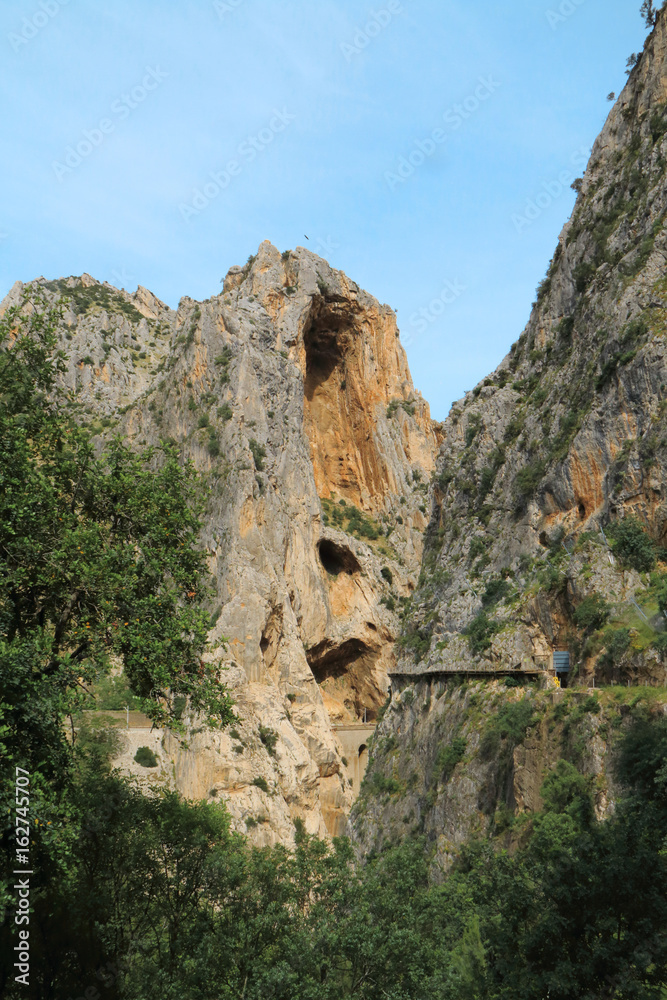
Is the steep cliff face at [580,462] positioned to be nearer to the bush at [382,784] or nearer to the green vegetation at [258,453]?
the bush at [382,784]

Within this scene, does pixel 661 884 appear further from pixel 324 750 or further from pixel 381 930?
pixel 324 750

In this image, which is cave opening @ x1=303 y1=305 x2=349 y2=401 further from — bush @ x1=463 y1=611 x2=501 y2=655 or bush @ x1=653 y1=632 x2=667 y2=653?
bush @ x1=653 y1=632 x2=667 y2=653

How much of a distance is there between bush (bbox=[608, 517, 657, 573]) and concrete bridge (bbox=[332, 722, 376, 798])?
3345 cm

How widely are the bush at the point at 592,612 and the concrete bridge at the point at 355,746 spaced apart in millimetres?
31502

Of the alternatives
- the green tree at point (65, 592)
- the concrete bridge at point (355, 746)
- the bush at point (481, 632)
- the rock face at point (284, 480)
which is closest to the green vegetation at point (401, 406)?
the rock face at point (284, 480)

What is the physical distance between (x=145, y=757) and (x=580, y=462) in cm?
2854

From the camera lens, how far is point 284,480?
65.2 m

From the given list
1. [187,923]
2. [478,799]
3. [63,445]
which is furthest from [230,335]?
[187,923]

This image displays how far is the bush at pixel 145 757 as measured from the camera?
41.8 m

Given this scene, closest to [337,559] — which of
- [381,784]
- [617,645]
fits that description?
[381,784]

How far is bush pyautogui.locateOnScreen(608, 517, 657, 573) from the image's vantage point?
Result: 30703mm

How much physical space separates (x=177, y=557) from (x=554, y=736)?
18.6 metres

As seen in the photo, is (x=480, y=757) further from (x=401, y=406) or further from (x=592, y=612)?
(x=401, y=406)

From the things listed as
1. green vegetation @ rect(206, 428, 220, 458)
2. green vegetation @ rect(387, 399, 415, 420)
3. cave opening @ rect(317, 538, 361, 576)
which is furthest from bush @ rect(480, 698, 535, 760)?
green vegetation @ rect(387, 399, 415, 420)
